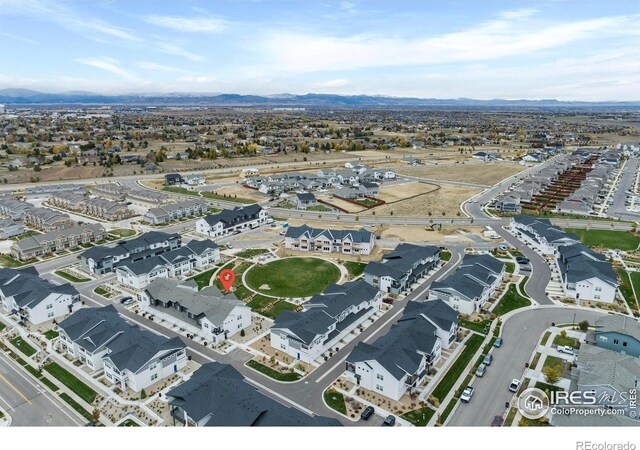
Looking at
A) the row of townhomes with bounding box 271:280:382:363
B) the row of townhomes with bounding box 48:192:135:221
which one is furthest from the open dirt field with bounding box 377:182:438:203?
the row of townhomes with bounding box 48:192:135:221

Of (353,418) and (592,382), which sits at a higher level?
(592,382)

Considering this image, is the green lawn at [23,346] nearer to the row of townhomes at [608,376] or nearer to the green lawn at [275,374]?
the green lawn at [275,374]

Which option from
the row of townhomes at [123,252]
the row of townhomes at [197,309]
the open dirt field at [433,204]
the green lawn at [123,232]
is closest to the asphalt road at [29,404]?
the row of townhomes at [197,309]

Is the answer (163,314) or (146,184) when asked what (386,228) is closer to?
(163,314)

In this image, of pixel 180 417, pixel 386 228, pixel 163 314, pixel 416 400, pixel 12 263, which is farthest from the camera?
pixel 386 228

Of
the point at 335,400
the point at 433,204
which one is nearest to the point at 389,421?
the point at 335,400

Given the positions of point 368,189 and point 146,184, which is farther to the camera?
point 146,184

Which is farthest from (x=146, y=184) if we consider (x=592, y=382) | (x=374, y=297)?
(x=592, y=382)
